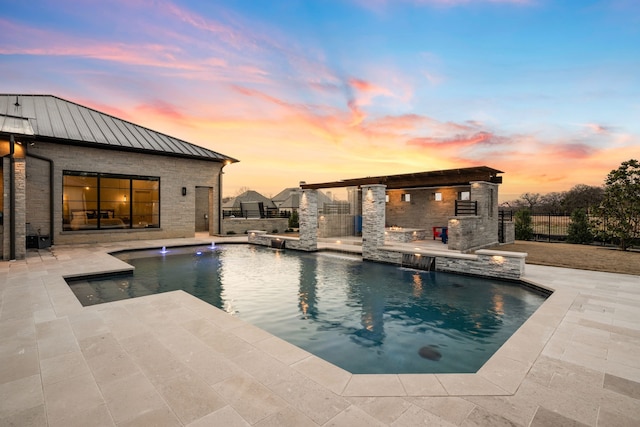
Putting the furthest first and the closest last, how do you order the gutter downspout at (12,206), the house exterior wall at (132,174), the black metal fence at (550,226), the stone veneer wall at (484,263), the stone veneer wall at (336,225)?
the stone veneer wall at (336,225), the black metal fence at (550,226), the house exterior wall at (132,174), the gutter downspout at (12,206), the stone veneer wall at (484,263)

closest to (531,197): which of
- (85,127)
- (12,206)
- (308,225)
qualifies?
(308,225)

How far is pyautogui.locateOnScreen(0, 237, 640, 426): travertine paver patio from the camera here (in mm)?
2652

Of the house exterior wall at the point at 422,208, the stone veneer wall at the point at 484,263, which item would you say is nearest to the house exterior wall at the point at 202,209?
the house exterior wall at the point at 422,208

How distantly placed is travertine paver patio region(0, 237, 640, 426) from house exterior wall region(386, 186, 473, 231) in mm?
13295

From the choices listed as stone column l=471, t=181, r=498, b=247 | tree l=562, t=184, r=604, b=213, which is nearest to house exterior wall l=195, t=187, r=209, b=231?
stone column l=471, t=181, r=498, b=247

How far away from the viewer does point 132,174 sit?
15953 millimetres

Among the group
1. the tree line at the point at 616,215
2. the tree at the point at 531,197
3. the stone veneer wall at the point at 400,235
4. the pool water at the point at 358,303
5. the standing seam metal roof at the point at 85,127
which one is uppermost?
the standing seam metal roof at the point at 85,127

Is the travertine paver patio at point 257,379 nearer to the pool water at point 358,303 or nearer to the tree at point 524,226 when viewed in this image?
the pool water at point 358,303

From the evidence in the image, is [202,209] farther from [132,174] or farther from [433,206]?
[433,206]

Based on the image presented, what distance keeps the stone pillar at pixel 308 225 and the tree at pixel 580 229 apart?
14.8 metres

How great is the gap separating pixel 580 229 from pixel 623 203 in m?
2.90

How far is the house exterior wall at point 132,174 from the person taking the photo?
43.2 ft

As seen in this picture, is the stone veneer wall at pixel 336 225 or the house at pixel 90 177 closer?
the house at pixel 90 177

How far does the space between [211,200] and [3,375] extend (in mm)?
16426
